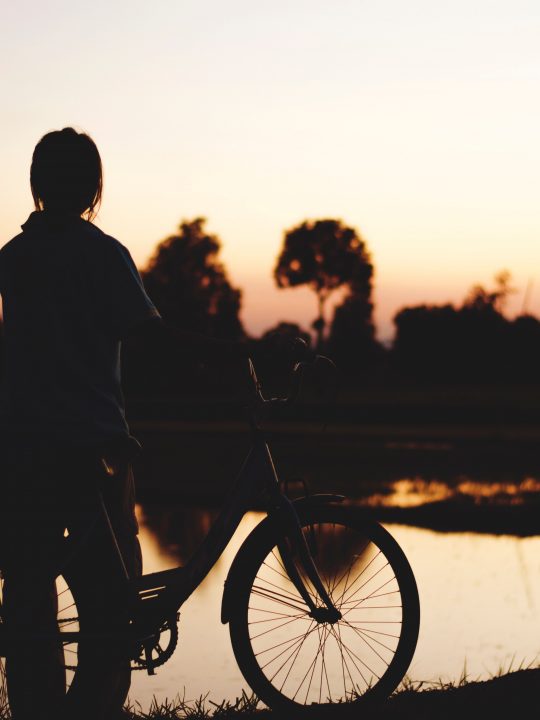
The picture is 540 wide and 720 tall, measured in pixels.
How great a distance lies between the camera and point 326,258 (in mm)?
139000

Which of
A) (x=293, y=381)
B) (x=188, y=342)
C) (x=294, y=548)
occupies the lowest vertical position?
(x=294, y=548)

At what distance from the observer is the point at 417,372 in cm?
7788

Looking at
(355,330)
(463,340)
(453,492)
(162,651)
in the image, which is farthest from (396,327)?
(162,651)

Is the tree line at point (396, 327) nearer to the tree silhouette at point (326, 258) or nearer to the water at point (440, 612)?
the tree silhouette at point (326, 258)

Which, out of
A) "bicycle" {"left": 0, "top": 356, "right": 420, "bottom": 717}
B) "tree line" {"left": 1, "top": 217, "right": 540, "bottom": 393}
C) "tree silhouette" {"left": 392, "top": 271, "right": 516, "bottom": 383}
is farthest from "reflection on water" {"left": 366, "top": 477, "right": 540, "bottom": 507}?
"tree silhouette" {"left": 392, "top": 271, "right": 516, "bottom": 383}

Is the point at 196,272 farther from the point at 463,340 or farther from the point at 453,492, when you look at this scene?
the point at 453,492

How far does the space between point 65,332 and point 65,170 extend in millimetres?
535

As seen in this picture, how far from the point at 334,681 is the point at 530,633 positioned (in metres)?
1.43

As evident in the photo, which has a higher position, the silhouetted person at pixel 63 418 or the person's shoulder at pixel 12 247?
the person's shoulder at pixel 12 247

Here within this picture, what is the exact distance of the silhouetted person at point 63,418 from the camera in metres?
3.45

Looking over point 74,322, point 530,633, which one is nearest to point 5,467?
point 74,322

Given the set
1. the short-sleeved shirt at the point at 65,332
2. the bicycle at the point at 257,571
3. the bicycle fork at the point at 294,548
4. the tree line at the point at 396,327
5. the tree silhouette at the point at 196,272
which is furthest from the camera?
the tree silhouette at the point at 196,272

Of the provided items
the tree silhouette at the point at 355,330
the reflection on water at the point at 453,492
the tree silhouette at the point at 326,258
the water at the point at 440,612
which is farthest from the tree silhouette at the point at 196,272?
the water at the point at 440,612

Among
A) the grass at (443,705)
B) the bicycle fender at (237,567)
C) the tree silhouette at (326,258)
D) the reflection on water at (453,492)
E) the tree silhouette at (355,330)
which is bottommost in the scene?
the reflection on water at (453,492)
